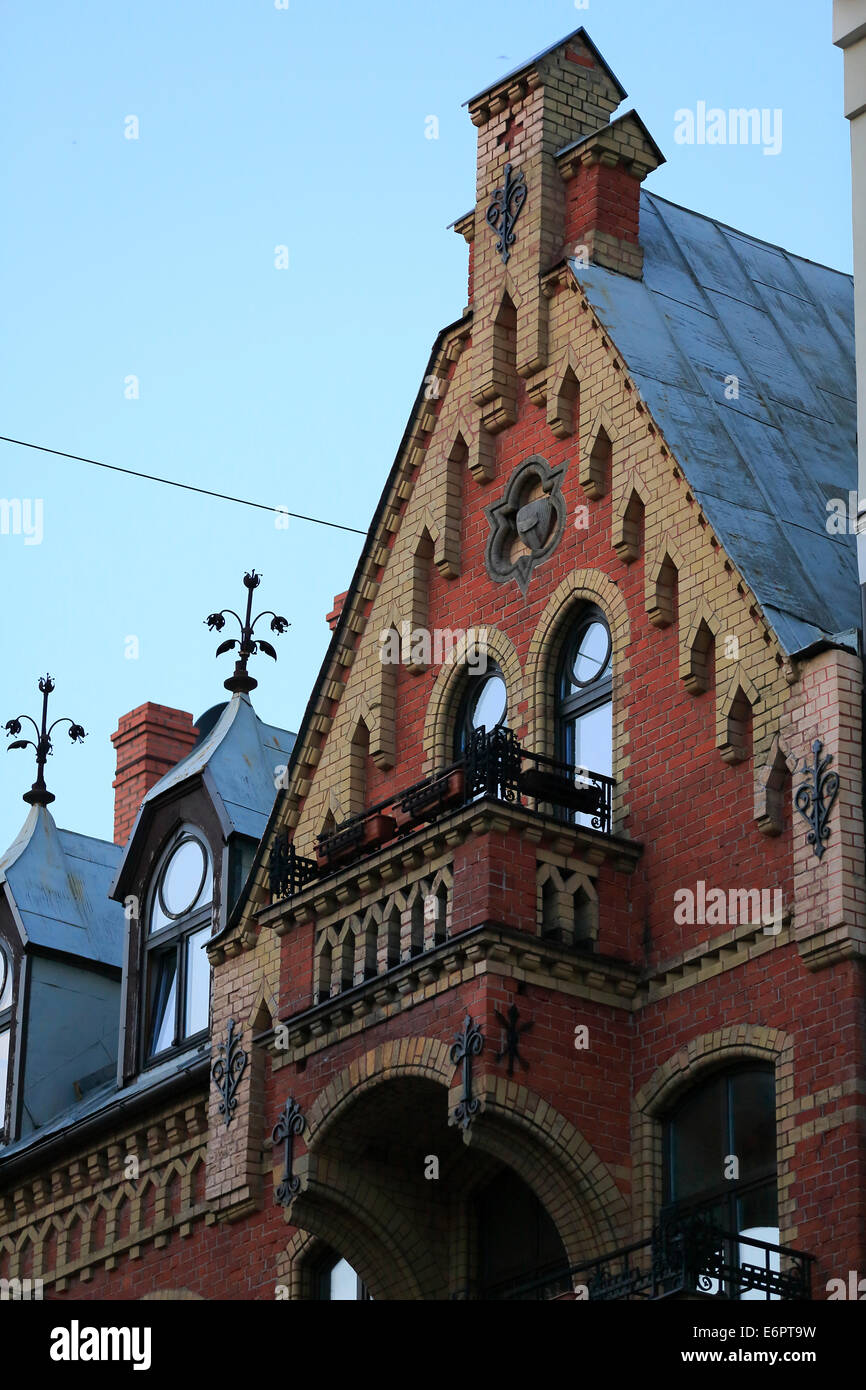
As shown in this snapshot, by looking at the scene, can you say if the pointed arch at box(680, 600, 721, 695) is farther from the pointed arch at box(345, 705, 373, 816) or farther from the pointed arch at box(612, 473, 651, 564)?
the pointed arch at box(345, 705, 373, 816)

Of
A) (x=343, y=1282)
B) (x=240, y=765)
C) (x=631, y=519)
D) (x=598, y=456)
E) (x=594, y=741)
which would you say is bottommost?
(x=343, y=1282)

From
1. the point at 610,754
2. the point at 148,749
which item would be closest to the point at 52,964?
the point at 148,749

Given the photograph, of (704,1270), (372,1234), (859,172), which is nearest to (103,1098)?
(372,1234)

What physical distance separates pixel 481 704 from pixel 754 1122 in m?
6.04

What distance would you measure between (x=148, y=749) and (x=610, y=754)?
1373 centimetres

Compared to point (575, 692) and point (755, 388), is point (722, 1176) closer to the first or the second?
point (575, 692)

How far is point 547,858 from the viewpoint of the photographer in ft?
89.8

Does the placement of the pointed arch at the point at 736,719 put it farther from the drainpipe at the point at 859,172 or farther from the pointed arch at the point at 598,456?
the pointed arch at the point at 598,456

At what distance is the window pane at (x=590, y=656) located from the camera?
29297mm

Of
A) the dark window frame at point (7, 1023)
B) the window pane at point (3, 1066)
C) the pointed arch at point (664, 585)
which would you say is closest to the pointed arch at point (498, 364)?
the pointed arch at point (664, 585)

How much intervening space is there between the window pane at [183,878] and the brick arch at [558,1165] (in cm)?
880

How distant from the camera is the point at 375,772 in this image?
31.2 meters

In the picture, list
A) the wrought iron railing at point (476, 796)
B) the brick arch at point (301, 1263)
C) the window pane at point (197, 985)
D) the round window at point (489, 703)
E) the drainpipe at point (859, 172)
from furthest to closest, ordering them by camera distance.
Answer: the window pane at point (197, 985)
the round window at point (489, 703)
the brick arch at point (301, 1263)
the wrought iron railing at point (476, 796)
the drainpipe at point (859, 172)
